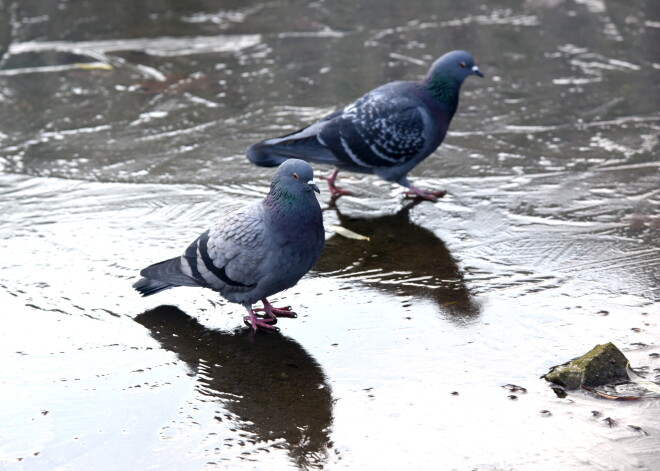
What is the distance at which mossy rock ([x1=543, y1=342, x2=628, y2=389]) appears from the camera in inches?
138

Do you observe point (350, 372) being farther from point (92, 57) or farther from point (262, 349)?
point (92, 57)

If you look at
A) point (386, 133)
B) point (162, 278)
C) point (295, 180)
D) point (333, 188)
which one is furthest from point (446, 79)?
point (162, 278)

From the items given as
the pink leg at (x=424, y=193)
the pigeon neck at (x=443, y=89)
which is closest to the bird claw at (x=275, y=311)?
the pink leg at (x=424, y=193)

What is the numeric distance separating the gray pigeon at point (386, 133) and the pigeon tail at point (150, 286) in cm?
147

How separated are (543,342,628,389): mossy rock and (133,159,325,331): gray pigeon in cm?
133

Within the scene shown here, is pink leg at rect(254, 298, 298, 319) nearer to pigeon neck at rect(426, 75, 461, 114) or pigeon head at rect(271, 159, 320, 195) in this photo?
pigeon head at rect(271, 159, 320, 195)

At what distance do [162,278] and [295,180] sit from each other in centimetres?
87

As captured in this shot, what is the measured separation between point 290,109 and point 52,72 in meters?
2.85

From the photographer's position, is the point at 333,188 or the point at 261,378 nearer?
the point at 261,378

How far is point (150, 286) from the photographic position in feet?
14.3

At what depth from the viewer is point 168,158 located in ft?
21.6

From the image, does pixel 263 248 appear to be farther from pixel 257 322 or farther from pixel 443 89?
pixel 443 89

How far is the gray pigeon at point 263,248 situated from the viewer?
405 centimetres

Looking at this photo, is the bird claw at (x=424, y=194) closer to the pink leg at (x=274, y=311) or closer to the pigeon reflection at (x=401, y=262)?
the pigeon reflection at (x=401, y=262)
